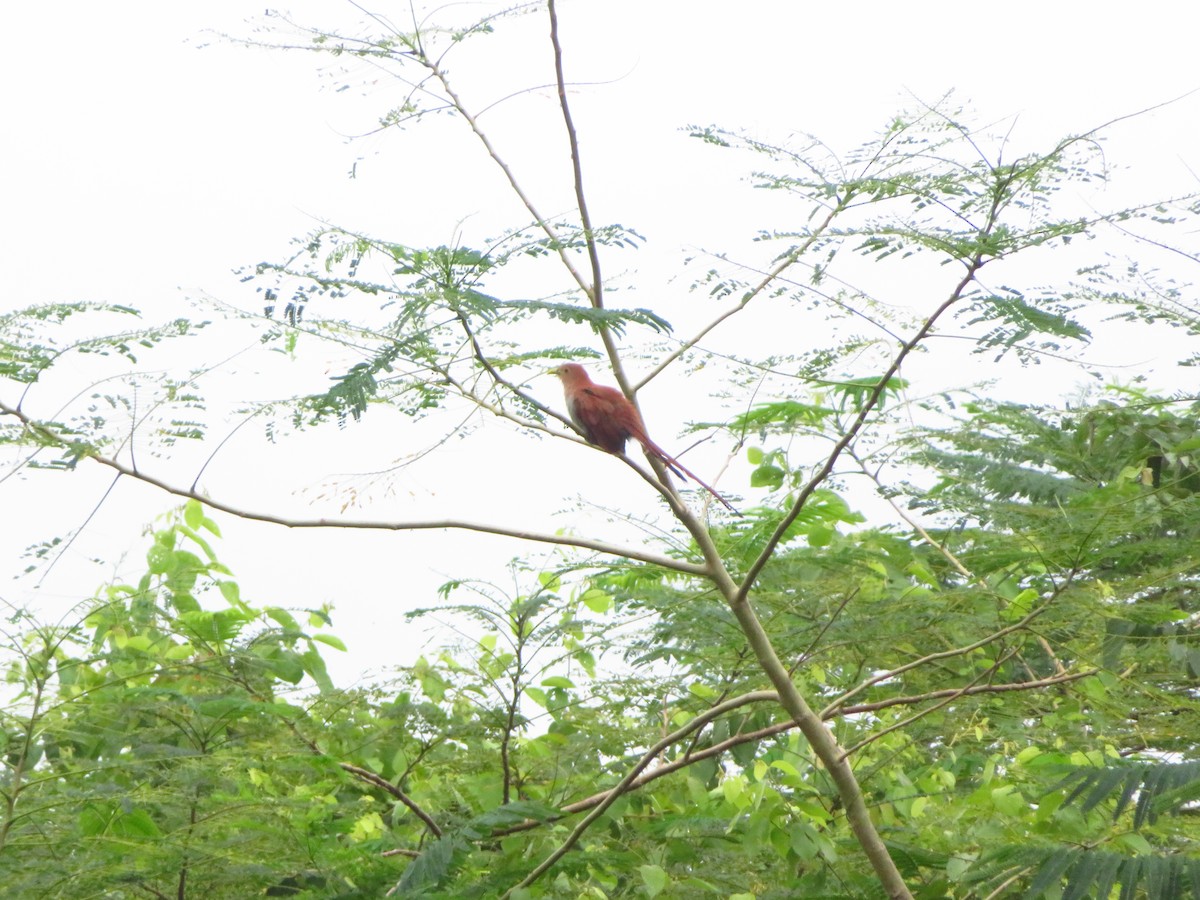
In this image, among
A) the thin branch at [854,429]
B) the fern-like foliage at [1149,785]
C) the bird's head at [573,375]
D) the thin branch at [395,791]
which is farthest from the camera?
the bird's head at [573,375]

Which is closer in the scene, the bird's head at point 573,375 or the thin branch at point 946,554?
the thin branch at point 946,554

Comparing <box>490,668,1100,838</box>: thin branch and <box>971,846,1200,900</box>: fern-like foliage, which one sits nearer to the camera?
<box>971,846,1200,900</box>: fern-like foliage

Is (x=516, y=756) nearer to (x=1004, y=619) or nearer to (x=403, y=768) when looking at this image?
(x=403, y=768)

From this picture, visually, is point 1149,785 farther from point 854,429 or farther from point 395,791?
point 395,791

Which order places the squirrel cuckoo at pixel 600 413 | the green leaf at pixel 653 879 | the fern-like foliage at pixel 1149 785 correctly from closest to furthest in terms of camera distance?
the fern-like foliage at pixel 1149 785 → the green leaf at pixel 653 879 → the squirrel cuckoo at pixel 600 413

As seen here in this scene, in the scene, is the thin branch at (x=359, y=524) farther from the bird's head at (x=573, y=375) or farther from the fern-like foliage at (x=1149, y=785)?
the bird's head at (x=573, y=375)

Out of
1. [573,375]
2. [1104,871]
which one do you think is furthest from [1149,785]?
[573,375]

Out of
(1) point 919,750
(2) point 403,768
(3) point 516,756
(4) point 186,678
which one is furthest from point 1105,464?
(4) point 186,678

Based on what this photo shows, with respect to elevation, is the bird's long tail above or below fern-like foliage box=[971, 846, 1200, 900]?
above

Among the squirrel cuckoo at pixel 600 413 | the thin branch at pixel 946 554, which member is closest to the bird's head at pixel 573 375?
the squirrel cuckoo at pixel 600 413

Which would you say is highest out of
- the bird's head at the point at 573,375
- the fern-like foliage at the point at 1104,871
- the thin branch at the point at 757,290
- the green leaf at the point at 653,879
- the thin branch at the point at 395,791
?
the bird's head at the point at 573,375

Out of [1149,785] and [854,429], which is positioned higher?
[854,429]

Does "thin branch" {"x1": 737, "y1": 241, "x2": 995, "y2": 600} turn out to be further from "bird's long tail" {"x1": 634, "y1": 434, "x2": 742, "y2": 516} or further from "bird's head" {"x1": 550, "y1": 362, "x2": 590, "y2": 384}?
"bird's head" {"x1": 550, "y1": 362, "x2": 590, "y2": 384}

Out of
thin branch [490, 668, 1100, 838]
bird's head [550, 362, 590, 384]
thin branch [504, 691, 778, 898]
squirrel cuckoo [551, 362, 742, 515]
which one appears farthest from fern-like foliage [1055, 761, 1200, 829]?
bird's head [550, 362, 590, 384]
